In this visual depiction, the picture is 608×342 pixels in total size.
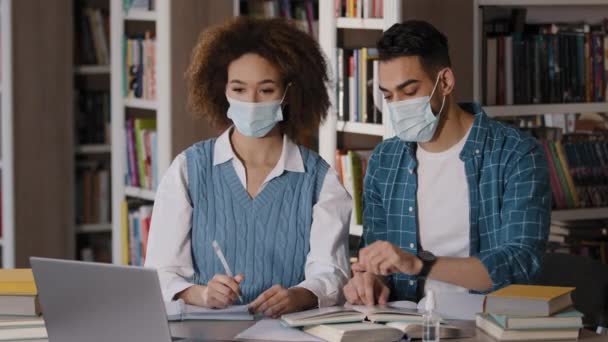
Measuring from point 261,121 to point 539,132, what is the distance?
5.40 ft

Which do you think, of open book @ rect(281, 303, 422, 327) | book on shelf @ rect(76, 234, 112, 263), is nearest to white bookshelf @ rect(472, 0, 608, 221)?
open book @ rect(281, 303, 422, 327)

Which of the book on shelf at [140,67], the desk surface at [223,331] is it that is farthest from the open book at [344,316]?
the book on shelf at [140,67]

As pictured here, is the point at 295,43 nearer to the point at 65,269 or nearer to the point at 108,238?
the point at 65,269

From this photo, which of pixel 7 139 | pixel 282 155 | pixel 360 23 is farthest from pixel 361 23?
pixel 7 139

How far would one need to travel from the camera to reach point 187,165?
2838 millimetres

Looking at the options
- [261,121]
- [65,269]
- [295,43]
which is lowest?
[65,269]

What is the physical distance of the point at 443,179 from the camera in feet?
9.46

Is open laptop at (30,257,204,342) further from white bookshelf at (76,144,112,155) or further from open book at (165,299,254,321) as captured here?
white bookshelf at (76,144,112,155)

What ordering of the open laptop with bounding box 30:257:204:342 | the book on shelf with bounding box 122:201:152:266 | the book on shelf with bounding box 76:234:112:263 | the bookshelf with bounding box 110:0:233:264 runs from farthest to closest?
the book on shelf with bounding box 76:234:112:263 → the book on shelf with bounding box 122:201:152:266 → the bookshelf with bounding box 110:0:233:264 → the open laptop with bounding box 30:257:204:342

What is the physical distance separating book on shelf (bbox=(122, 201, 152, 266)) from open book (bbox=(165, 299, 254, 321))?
235 cm

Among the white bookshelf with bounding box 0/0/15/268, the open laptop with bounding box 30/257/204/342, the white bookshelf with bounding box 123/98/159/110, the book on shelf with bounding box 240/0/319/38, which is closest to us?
Result: the open laptop with bounding box 30/257/204/342

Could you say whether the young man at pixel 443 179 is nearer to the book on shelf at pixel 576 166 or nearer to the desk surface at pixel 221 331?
the desk surface at pixel 221 331

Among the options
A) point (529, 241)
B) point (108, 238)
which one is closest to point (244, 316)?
point (529, 241)

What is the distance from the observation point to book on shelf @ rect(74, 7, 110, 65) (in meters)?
5.76
